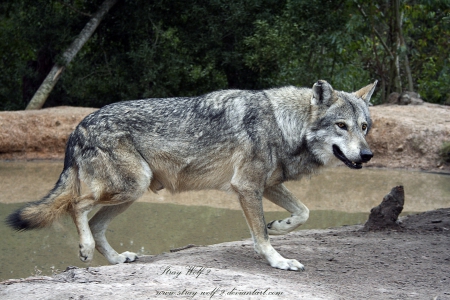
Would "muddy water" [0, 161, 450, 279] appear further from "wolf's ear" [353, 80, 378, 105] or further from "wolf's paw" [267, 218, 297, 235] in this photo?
"wolf's ear" [353, 80, 378, 105]

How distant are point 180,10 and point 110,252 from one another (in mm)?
11715

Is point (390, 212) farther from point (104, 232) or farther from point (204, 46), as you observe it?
point (204, 46)

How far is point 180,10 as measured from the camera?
1634 centimetres

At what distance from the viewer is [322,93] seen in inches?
Result: 213

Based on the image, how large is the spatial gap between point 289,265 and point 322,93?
1.61 m

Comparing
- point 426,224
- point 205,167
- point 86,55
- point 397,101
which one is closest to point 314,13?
point 397,101

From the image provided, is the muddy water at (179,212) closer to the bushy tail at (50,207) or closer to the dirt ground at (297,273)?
the bushy tail at (50,207)

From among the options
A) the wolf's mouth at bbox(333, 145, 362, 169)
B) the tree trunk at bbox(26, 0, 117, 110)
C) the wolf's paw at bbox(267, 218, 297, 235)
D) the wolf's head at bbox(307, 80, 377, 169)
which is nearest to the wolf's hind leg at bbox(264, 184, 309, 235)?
the wolf's paw at bbox(267, 218, 297, 235)

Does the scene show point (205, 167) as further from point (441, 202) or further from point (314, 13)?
point (314, 13)

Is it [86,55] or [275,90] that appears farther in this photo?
[86,55]

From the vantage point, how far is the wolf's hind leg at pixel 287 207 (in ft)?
18.6

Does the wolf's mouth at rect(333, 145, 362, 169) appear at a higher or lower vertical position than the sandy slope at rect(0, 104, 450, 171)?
higher

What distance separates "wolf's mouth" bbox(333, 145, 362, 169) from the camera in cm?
520

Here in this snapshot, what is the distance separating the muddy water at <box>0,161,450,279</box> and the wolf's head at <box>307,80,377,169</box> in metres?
2.29
